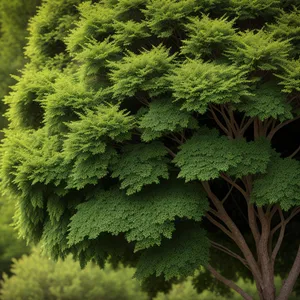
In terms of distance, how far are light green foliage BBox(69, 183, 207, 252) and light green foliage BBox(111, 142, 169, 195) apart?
34 centimetres

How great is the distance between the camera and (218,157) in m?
8.70

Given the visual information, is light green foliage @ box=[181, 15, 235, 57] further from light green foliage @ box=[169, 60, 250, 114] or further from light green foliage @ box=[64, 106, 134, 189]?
light green foliage @ box=[64, 106, 134, 189]

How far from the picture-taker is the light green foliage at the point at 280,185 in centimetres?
873

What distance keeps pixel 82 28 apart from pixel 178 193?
3886mm

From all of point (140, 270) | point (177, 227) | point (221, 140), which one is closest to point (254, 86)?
point (221, 140)

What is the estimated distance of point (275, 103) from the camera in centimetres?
853

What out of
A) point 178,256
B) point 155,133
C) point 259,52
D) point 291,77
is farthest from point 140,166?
point 291,77

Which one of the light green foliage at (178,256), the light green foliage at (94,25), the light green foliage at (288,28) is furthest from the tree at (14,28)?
the light green foliage at (288,28)

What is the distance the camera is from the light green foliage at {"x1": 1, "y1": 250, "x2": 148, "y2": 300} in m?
14.8

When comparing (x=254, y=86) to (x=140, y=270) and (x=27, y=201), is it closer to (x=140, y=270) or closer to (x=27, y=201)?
(x=140, y=270)

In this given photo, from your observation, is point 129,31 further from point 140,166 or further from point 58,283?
point 58,283

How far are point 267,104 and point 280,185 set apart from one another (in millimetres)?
1507

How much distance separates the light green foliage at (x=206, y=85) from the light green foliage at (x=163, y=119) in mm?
314

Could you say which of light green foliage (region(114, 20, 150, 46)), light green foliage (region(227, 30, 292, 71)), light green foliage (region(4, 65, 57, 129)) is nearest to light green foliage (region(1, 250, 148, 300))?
light green foliage (region(4, 65, 57, 129))
